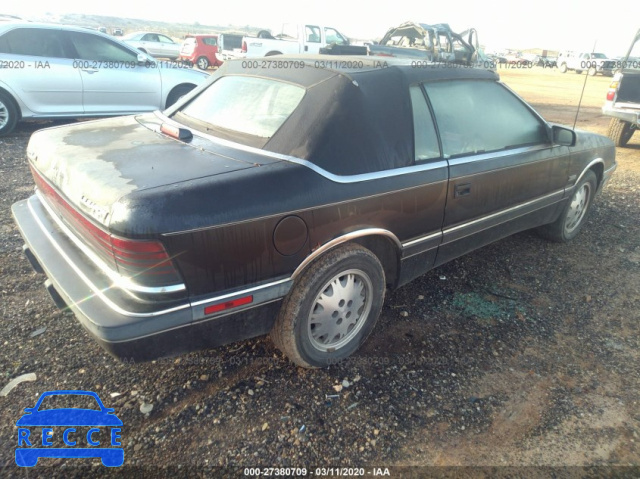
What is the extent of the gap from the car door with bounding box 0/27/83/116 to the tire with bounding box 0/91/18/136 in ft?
0.49

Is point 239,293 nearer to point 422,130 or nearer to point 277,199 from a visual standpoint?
point 277,199

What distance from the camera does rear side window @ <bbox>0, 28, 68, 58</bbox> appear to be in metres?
6.60

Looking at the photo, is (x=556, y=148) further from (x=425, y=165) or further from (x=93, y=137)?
(x=93, y=137)

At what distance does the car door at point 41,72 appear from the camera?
21.6ft

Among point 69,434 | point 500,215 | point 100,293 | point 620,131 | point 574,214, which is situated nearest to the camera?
point 100,293

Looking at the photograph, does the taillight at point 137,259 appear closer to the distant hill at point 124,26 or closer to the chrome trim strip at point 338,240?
the chrome trim strip at point 338,240

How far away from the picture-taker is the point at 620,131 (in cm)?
855

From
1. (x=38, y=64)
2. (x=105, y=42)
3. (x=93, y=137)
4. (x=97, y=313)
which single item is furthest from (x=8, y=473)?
(x=105, y=42)

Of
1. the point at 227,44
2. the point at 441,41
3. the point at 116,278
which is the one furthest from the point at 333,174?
the point at 227,44

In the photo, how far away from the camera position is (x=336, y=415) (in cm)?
227

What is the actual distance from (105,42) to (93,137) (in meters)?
5.79

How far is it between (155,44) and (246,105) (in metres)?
21.8

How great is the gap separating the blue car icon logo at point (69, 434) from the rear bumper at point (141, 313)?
497 millimetres

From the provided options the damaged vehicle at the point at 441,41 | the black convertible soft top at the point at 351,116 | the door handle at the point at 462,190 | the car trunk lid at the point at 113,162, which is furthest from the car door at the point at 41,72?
the damaged vehicle at the point at 441,41
